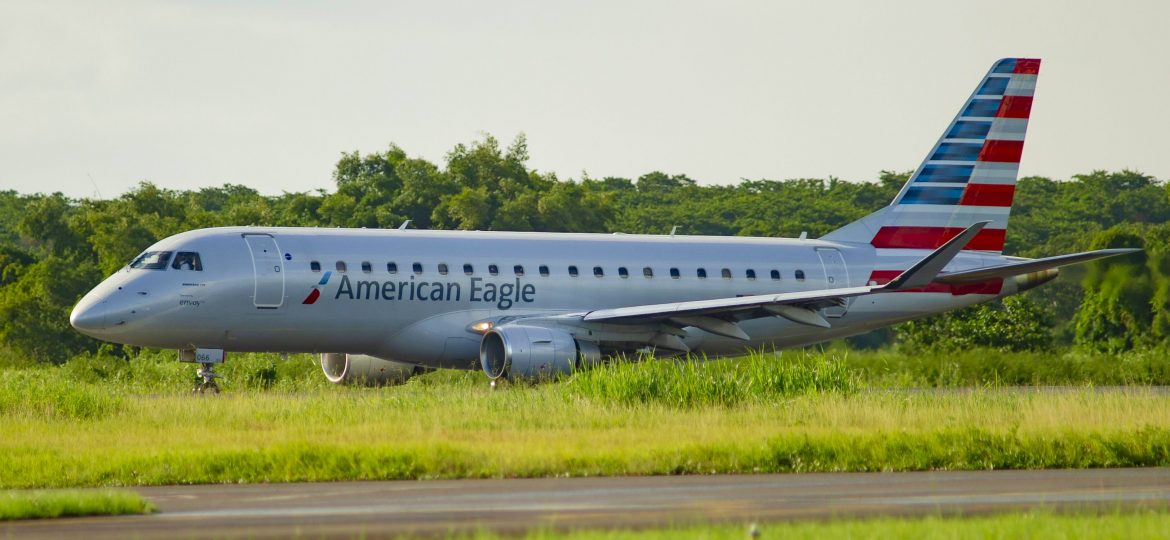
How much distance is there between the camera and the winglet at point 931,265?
2959 centimetres

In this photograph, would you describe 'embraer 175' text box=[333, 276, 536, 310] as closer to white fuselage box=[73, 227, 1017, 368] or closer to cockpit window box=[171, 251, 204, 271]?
white fuselage box=[73, 227, 1017, 368]

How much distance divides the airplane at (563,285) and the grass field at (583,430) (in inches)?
Result: 56.0

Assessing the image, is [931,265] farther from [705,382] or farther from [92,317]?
[92,317]

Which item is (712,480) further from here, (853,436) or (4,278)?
(4,278)

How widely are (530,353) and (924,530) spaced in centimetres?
1933

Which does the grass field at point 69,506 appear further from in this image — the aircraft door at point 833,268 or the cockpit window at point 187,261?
the aircraft door at point 833,268

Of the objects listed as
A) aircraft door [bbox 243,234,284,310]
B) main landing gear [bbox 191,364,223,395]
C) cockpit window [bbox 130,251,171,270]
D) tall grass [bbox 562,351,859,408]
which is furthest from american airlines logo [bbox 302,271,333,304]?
tall grass [bbox 562,351,859,408]

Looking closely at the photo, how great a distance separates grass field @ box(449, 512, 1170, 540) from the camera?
1257 cm

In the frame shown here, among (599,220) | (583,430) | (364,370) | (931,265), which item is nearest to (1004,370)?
(931,265)

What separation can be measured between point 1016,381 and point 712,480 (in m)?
24.1

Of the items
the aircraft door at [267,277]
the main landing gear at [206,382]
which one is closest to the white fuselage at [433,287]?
the aircraft door at [267,277]

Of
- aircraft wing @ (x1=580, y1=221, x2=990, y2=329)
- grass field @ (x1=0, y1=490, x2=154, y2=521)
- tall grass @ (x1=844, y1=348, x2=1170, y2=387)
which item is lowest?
tall grass @ (x1=844, y1=348, x2=1170, y2=387)

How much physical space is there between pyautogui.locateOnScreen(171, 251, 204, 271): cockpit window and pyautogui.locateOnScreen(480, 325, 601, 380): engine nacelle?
5459 millimetres

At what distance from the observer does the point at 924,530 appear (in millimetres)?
12867
